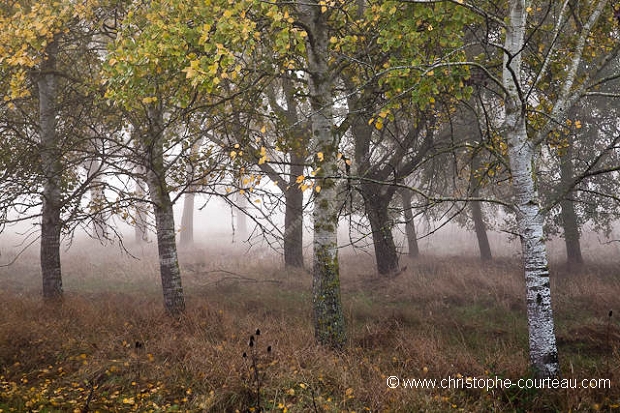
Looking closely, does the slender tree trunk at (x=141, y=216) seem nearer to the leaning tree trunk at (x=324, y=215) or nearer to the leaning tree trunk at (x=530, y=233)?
the leaning tree trunk at (x=324, y=215)

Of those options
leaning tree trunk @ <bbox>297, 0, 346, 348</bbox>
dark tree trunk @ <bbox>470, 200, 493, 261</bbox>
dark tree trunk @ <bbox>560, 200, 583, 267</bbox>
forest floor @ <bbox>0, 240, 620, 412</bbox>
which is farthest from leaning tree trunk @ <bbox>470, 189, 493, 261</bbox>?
leaning tree trunk @ <bbox>297, 0, 346, 348</bbox>

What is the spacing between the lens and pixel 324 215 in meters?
6.45

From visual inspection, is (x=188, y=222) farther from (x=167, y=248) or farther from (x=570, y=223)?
(x=570, y=223)

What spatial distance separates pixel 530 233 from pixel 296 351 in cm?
346

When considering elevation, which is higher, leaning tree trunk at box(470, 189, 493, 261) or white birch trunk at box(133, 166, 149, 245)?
white birch trunk at box(133, 166, 149, 245)

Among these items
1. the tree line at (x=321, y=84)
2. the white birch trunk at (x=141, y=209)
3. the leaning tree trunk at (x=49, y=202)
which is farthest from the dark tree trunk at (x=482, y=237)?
the leaning tree trunk at (x=49, y=202)

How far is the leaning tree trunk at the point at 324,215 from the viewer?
641cm

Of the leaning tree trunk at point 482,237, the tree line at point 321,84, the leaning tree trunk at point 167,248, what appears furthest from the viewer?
the leaning tree trunk at point 482,237

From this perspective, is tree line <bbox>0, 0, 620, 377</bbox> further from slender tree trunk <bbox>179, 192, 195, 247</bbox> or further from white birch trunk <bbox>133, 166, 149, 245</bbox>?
slender tree trunk <bbox>179, 192, 195, 247</bbox>

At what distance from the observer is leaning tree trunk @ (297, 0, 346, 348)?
6.41m

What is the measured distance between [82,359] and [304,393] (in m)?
3.17

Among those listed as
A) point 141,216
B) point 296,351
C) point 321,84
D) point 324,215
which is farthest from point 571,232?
point 141,216

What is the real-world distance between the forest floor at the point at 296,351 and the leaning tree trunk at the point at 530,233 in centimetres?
41

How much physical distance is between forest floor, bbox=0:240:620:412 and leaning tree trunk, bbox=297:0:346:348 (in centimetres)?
42
